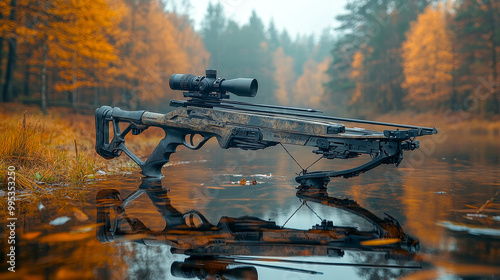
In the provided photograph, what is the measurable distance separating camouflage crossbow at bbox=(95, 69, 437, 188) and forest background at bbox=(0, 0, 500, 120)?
1395cm

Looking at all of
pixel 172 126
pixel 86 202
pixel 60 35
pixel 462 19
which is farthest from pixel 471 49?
pixel 86 202

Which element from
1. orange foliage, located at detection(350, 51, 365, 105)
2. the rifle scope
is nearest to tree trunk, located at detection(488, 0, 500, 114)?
orange foliage, located at detection(350, 51, 365, 105)

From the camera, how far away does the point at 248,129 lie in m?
6.15

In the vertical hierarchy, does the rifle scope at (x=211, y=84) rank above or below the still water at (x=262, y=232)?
above

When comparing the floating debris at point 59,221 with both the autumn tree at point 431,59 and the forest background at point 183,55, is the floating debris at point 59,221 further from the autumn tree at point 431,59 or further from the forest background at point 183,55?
the autumn tree at point 431,59

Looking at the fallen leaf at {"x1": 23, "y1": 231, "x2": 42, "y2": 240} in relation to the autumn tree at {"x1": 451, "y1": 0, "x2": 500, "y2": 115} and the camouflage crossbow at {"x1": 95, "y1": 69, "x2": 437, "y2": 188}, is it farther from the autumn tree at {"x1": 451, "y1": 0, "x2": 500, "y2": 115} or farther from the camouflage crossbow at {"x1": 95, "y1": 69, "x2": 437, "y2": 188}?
the autumn tree at {"x1": 451, "y1": 0, "x2": 500, "y2": 115}

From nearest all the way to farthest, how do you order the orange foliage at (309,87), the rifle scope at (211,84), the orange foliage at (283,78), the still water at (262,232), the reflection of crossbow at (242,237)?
the still water at (262,232)
the reflection of crossbow at (242,237)
the rifle scope at (211,84)
the orange foliage at (283,78)
the orange foliage at (309,87)

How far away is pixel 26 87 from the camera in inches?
1077

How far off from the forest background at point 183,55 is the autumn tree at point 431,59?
8 cm

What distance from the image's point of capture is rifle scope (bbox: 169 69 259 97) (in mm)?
5945

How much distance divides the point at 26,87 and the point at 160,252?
28.2m

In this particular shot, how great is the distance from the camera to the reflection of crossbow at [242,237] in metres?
3.40

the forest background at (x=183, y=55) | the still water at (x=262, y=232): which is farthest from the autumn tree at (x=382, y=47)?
the still water at (x=262, y=232)

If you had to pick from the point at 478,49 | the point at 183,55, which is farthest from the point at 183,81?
the point at 478,49
